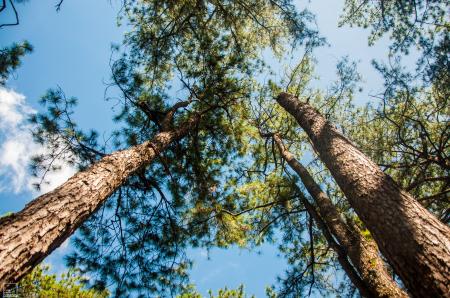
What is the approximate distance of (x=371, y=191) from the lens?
288cm

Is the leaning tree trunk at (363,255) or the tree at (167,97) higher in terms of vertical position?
the tree at (167,97)

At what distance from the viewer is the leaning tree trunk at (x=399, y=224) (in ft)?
6.62

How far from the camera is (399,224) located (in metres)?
2.41

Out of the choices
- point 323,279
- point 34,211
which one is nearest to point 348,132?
point 323,279

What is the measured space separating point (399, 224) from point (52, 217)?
277 centimetres

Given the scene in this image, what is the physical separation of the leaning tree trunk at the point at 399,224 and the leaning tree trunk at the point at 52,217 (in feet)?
8.35

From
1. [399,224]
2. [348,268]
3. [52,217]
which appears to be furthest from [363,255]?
[52,217]

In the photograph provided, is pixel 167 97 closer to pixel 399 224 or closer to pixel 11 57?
pixel 11 57

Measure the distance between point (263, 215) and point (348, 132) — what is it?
2.87 meters

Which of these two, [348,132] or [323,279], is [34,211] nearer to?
[323,279]

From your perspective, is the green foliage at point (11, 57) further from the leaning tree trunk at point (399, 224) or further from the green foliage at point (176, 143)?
the leaning tree trunk at point (399, 224)

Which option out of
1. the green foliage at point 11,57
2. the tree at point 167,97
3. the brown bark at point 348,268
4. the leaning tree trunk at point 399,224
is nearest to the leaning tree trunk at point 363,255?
the brown bark at point 348,268

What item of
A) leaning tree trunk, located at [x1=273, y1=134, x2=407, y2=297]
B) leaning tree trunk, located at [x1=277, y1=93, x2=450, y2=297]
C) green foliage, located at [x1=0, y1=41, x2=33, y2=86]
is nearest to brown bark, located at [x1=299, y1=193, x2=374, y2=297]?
leaning tree trunk, located at [x1=273, y1=134, x2=407, y2=297]

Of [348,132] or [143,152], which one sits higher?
[348,132]
